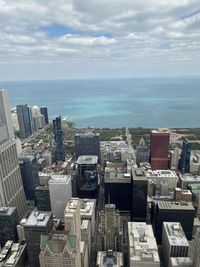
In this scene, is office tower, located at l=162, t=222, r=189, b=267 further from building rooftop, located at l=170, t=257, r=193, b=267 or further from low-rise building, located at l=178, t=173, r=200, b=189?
low-rise building, located at l=178, t=173, r=200, b=189

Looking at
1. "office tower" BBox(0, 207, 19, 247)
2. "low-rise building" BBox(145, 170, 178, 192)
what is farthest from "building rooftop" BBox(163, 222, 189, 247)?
"office tower" BBox(0, 207, 19, 247)

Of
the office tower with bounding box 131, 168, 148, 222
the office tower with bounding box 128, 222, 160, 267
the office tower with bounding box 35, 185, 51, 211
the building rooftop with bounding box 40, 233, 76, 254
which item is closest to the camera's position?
the building rooftop with bounding box 40, 233, 76, 254

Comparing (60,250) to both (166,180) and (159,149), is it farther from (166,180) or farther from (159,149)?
(159,149)

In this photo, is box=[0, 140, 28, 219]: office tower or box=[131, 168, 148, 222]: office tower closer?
box=[0, 140, 28, 219]: office tower

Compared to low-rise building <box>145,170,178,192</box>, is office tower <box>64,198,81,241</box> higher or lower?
higher


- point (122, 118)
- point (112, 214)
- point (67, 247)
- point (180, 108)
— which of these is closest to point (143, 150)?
point (112, 214)

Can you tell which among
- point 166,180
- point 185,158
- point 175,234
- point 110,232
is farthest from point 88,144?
point 175,234

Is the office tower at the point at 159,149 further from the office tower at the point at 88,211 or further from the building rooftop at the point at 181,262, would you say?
the building rooftop at the point at 181,262

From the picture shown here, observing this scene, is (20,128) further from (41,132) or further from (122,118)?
(122,118)
